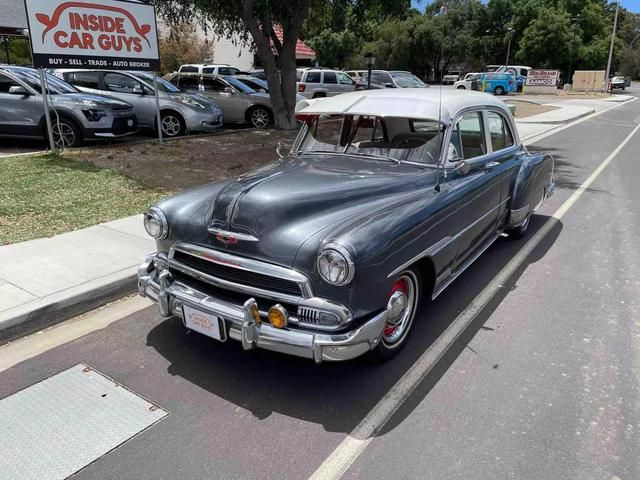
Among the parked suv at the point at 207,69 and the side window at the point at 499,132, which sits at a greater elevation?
the parked suv at the point at 207,69

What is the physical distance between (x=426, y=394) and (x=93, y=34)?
369 inches

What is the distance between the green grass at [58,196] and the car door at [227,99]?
671cm

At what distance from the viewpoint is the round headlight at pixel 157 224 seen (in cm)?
359

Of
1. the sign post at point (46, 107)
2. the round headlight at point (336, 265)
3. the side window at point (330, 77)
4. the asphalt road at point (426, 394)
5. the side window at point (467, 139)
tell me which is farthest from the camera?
the side window at point (330, 77)

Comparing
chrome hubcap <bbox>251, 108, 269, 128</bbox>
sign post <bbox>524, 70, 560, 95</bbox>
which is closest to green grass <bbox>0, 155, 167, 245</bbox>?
chrome hubcap <bbox>251, 108, 269, 128</bbox>

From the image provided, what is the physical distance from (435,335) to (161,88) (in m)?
11.1

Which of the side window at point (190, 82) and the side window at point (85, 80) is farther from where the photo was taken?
the side window at point (190, 82)

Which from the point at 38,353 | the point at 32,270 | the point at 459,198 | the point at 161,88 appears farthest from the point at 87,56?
the point at 459,198

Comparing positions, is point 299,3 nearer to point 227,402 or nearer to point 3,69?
point 3,69

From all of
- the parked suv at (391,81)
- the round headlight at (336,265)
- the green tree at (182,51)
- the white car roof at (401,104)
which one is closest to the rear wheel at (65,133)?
the white car roof at (401,104)

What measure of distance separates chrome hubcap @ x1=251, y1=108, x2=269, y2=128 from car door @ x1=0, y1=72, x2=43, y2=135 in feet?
20.7

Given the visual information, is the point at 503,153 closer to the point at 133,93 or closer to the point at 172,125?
the point at 172,125

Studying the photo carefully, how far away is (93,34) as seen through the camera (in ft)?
31.2

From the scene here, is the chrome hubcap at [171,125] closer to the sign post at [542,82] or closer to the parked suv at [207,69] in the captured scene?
the parked suv at [207,69]
